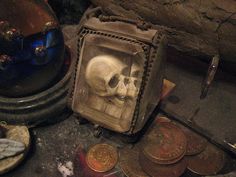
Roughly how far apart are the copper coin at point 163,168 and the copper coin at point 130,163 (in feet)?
0.17

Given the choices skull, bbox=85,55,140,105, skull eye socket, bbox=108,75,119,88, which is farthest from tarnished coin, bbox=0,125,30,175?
skull eye socket, bbox=108,75,119,88

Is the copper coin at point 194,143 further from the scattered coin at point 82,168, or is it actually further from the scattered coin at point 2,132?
the scattered coin at point 2,132

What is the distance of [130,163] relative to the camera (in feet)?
11.1

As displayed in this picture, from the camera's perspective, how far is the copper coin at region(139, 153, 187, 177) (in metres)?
3.27

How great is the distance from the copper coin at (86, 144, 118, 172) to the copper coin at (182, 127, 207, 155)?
757mm

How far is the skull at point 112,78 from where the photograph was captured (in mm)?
3170

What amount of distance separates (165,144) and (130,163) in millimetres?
399

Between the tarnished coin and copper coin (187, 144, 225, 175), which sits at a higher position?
copper coin (187, 144, 225, 175)

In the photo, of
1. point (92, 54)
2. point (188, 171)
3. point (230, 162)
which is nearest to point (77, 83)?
point (92, 54)

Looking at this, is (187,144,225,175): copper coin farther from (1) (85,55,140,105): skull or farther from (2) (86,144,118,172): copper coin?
(1) (85,55,140,105): skull

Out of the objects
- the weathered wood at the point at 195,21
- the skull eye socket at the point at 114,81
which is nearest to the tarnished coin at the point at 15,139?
the skull eye socket at the point at 114,81

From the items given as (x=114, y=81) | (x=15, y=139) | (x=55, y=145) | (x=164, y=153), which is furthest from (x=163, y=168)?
(x=15, y=139)

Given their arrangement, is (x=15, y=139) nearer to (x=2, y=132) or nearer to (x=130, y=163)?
(x=2, y=132)

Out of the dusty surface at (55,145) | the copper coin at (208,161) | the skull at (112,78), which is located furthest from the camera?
the dusty surface at (55,145)
